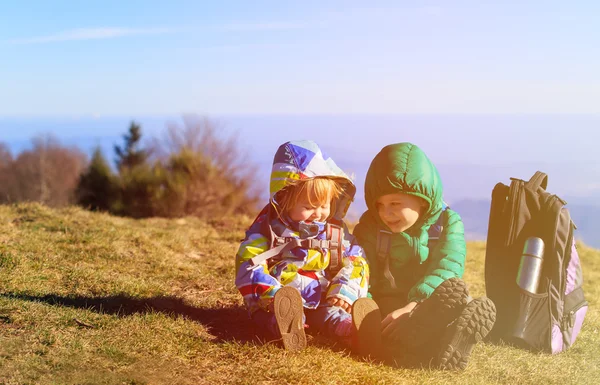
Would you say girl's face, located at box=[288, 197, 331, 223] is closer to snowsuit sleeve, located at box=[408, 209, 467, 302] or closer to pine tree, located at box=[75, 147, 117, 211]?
snowsuit sleeve, located at box=[408, 209, 467, 302]

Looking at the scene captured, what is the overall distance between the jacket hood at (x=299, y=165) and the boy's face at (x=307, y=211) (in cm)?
16

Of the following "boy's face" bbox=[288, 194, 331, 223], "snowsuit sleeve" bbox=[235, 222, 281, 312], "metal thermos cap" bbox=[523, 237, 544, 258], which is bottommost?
"snowsuit sleeve" bbox=[235, 222, 281, 312]

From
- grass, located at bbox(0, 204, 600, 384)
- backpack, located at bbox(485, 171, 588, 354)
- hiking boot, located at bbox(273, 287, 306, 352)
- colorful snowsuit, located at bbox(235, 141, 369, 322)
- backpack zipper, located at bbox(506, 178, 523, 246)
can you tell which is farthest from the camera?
backpack zipper, located at bbox(506, 178, 523, 246)

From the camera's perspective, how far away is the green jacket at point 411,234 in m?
4.32

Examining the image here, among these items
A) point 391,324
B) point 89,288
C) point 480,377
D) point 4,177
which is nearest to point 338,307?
point 391,324

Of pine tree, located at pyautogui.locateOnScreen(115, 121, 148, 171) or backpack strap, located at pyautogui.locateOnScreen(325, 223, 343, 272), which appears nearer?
backpack strap, located at pyautogui.locateOnScreen(325, 223, 343, 272)

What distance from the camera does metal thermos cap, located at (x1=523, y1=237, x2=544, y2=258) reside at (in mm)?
4402

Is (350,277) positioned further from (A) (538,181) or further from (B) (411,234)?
(A) (538,181)

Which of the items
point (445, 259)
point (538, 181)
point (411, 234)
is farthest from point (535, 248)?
point (411, 234)

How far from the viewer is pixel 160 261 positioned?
6.17 meters

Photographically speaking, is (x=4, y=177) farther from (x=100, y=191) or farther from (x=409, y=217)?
(x=409, y=217)

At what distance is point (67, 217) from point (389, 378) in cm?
528

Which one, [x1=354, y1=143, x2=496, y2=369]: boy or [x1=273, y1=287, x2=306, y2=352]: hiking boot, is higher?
[x1=354, y1=143, x2=496, y2=369]: boy

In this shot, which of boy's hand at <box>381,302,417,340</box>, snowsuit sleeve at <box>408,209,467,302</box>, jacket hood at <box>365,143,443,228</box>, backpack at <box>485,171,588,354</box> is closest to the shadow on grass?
boy's hand at <box>381,302,417,340</box>
